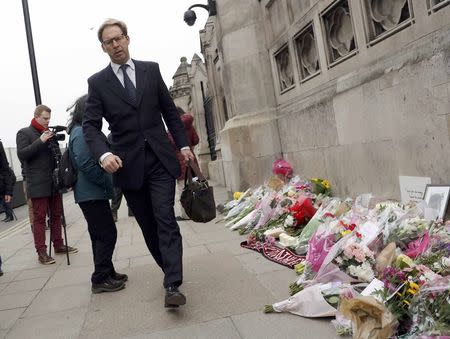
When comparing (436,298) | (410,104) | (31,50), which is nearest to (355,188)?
(410,104)

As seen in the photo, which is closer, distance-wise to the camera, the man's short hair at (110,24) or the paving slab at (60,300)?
the man's short hair at (110,24)

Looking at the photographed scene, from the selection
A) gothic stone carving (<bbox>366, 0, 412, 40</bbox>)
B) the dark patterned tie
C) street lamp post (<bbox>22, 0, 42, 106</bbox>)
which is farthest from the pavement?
street lamp post (<bbox>22, 0, 42, 106</bbox>)

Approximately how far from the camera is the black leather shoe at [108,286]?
4.29m

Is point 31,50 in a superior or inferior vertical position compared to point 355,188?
superior

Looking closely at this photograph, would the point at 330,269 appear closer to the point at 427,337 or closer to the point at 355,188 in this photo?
the point at 427,337

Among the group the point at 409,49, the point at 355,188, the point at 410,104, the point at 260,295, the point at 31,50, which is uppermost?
the point at 31,50

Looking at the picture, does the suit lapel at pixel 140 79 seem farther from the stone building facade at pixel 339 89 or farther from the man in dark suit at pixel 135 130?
the stone building facade at pixel 339 89

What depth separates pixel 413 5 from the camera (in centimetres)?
415

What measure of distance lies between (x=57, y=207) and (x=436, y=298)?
5.07 meters

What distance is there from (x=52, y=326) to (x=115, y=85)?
1.88 m

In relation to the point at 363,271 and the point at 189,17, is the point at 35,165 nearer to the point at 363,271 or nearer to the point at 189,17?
the point at 363,271

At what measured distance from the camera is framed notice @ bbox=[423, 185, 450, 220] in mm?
3748

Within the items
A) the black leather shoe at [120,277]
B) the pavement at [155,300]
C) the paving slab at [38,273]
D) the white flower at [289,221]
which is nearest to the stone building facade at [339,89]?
the white flower at [289,221]

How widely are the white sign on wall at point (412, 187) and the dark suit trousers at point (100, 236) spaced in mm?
2778
